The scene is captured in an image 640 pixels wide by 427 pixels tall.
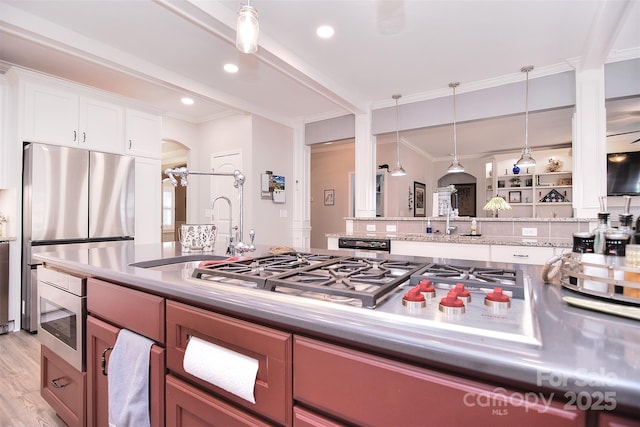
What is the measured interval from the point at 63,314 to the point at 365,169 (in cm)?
355

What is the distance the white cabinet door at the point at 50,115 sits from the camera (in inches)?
113

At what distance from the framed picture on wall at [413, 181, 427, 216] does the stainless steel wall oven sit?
21.6 feet

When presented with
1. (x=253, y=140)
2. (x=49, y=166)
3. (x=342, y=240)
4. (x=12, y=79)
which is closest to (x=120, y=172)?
(x=49, y=166)

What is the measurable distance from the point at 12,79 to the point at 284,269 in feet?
11.7

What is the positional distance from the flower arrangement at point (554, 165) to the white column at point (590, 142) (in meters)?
4.12

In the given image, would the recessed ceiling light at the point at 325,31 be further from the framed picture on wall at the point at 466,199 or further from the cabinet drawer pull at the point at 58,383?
the framed picture on wall at the point at 466,199

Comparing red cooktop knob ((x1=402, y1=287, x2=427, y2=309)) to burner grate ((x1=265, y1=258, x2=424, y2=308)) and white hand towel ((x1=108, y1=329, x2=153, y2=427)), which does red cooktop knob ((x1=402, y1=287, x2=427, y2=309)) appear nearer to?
burner grate ((x1=265, y1=258, x2=424, y2=308))

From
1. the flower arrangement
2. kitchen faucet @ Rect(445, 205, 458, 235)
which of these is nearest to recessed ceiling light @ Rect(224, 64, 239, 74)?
kitchen faucet @ Rect(445, 205, 458, 235)

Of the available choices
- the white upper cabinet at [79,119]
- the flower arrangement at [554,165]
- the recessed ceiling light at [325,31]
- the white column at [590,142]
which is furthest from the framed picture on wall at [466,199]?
the white upper cabinet at [79,119]

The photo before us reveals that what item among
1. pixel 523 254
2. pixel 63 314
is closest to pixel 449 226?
pixel 523 254

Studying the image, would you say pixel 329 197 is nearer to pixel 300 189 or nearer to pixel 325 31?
pixel 300 189

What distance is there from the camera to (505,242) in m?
2.75

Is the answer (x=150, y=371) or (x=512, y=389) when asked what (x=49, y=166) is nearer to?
(x=150, y=371)

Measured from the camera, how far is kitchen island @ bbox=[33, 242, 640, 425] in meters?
0.45
